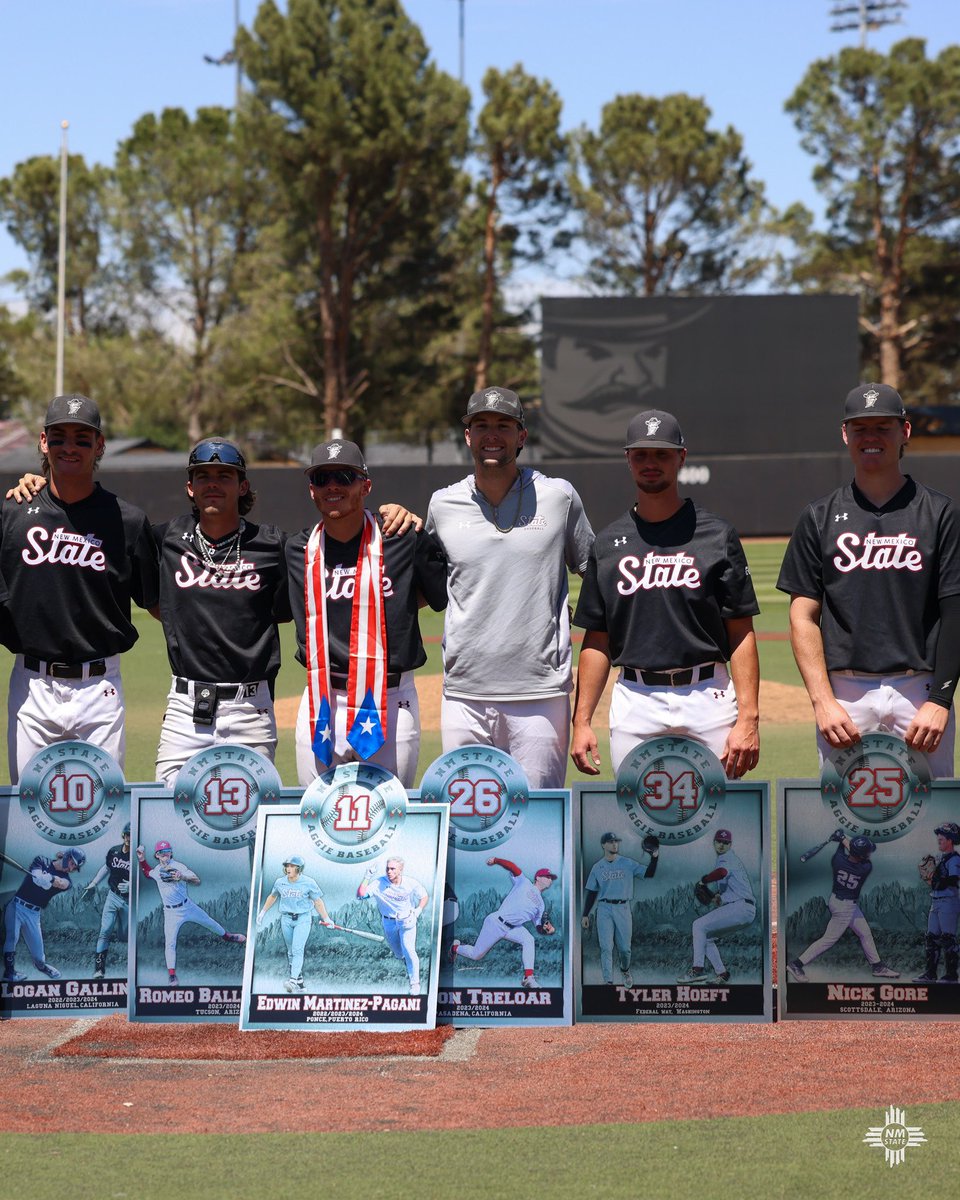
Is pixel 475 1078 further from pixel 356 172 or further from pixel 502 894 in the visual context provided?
pixel 356 172

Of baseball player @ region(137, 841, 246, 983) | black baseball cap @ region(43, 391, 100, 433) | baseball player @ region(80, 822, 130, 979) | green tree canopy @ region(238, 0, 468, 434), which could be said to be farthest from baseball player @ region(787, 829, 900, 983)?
green tree canopy @ region(238, 0, 468, 434)

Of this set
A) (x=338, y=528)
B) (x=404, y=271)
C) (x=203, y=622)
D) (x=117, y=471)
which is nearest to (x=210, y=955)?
(x=203, y=622)

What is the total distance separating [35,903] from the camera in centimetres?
496

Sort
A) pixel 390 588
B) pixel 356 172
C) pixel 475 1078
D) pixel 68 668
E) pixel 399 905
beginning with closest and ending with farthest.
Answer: pixel 475 1078 < pixel 399 905 < pixel 390 588 < pixel 68 668 < pixel 356 172

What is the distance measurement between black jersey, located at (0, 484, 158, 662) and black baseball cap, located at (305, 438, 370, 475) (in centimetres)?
80

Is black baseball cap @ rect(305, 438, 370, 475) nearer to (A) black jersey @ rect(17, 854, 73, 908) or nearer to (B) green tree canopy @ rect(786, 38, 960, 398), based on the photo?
(A) black jersey @ rect(17, 854, 73, 908)

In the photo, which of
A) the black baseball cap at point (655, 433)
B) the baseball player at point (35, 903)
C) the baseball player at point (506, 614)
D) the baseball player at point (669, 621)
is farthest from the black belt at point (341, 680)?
the black baseball cap at point (655, 433)

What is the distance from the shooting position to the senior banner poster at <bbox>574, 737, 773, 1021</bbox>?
480cm

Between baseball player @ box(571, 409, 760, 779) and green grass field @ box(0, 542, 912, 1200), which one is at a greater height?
baseball player @ box(571, 409, 760, 779)

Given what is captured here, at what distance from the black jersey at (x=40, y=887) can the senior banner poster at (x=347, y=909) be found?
684 mm

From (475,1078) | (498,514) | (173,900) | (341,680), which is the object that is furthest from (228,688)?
(475,1078)

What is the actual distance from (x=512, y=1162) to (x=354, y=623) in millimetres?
1903

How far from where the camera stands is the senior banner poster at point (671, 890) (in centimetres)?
480

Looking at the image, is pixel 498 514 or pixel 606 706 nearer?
pixel 498 514
